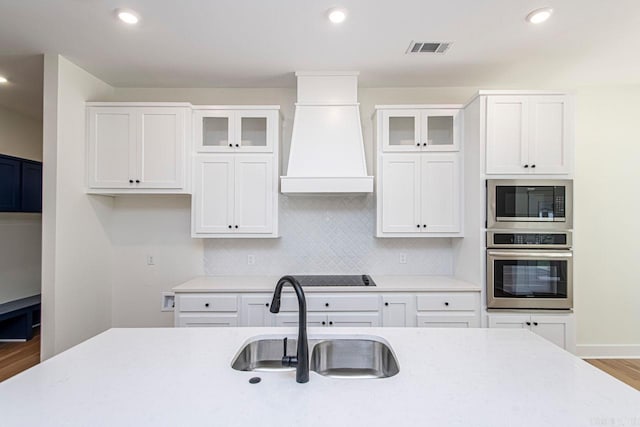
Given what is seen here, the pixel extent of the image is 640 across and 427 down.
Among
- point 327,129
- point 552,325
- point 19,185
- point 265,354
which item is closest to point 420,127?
point 327,129

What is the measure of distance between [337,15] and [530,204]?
213 centimetres

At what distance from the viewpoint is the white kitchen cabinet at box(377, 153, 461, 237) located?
9.76 feet

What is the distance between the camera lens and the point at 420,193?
2.98m

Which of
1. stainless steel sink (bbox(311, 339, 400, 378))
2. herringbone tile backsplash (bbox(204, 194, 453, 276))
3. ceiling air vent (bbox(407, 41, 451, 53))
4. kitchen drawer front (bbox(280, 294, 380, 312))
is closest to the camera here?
stainless steel sink (bbox(311, 339, 400, 378))

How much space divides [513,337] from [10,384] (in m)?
2.01

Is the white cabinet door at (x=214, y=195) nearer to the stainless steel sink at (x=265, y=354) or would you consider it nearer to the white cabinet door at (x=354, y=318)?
the white cabinet door at (x=354, y=318)

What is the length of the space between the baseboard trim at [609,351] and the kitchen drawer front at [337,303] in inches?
89.2

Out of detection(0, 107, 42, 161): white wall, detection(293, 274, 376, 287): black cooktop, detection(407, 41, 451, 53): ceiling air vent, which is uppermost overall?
detection(407, 41, 451, 53): ceiling air vent

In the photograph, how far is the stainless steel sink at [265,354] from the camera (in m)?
1.49

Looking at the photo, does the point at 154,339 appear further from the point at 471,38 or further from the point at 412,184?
the point at 471,38

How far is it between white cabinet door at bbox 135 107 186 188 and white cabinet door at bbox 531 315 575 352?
331 centimetres

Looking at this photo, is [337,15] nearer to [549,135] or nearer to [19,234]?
[549,135]

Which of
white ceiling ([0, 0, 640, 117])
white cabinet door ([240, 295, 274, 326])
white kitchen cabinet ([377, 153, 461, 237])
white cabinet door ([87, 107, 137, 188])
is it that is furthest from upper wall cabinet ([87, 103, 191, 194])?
white kitchen cabinet ([377, 153, 461, 237])

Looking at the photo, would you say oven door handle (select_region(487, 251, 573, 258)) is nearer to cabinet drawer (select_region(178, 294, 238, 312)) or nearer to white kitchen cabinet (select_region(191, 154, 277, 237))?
white kitchen cabinet (select_region(191, 154, 277, 237))
